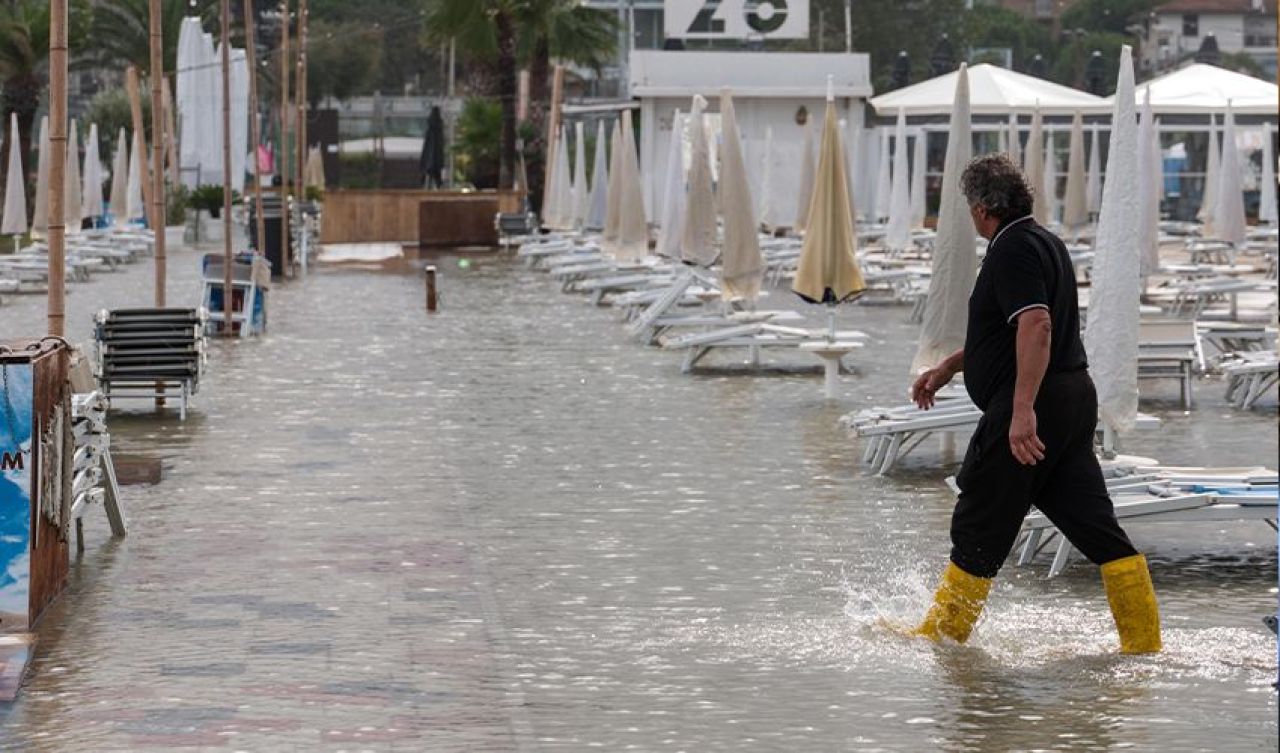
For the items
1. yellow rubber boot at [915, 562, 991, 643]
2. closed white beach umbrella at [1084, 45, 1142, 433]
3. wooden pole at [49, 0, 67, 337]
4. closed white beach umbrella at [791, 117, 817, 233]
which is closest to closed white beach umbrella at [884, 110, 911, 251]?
closed white beach umbrella at [791, 117, 817, 233]

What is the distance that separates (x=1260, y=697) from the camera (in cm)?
724

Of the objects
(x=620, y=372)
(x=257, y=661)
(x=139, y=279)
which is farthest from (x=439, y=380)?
(x=139, y=279)

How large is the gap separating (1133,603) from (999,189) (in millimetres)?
1399

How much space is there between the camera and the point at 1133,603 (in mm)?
7754

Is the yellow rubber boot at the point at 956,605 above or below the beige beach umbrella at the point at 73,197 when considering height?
below

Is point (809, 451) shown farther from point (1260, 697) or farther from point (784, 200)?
point (784, 200)

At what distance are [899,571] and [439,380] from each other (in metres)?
8.86

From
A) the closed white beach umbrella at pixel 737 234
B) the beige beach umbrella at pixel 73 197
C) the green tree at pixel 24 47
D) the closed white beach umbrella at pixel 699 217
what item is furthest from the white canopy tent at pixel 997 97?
the green tree at pixel 24 47

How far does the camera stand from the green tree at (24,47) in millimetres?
51125

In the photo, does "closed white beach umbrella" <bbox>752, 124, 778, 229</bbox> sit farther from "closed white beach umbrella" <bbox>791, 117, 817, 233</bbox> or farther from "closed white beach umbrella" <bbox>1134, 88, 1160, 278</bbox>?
"closed white beach umbrella" <bbox>1134, 88, 1160, 278</bbox>

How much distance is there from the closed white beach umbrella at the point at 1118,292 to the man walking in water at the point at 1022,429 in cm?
332

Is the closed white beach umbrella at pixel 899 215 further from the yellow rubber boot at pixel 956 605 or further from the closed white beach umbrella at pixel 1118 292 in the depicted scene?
the yellow rubber boot at pixel 956 605

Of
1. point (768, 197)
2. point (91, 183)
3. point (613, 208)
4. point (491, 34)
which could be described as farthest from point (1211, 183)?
point (491, 34)

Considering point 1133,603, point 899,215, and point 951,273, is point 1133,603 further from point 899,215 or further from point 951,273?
point 899,215
